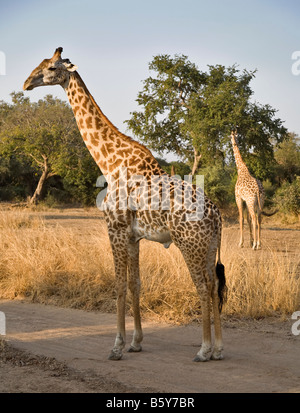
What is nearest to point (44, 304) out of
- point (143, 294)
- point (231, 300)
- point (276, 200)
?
point (143, 294)

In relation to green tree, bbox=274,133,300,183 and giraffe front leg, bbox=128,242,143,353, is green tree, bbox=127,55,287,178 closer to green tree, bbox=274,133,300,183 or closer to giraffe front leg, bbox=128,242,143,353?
green tree, bbox=274,133,300,183

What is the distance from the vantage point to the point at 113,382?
4160mm

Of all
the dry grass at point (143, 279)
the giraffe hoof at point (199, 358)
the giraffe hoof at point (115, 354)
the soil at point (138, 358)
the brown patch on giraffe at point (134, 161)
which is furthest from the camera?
the dry grass at point (143, 279)

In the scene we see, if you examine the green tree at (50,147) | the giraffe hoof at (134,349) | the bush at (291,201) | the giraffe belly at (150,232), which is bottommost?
the giraffe hoof at (134,349)

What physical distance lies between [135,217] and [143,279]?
2.30 metres

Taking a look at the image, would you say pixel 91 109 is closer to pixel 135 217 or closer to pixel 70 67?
pixel 70 67

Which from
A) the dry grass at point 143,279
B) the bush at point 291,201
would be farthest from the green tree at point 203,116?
the dry grass at point 143,279

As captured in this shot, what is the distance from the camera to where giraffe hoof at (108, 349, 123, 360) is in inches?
191

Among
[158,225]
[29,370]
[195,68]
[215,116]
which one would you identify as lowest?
[29,370]

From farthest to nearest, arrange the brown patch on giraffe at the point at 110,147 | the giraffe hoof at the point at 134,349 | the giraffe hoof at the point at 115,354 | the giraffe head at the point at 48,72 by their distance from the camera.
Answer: the giraffe head at the point at 48,72 < the brown patch on giraffe at the point at 110,147 < the giraffe hoof at the point at 134,349 < the giraffe hoof at the point at 115,354

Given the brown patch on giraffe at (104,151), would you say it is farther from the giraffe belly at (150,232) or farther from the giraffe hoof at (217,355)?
the giraffe hoof at (217,355)

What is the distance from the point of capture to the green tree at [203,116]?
18.6m
